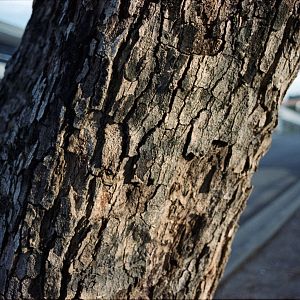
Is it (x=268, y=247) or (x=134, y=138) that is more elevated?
(x=134, y=138)

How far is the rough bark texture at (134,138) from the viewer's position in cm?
141

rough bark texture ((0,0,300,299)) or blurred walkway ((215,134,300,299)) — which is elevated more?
rough bark texture ((0,0,300,299))

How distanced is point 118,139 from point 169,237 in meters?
0.41

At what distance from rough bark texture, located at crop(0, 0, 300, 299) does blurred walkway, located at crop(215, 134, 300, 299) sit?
381 centimetres

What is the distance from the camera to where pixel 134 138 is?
1463mm

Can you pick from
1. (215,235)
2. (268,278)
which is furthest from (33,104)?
(268,278)

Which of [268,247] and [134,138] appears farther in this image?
[268,247]

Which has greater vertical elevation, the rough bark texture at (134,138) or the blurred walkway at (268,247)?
the rough bark texture at (134,138)

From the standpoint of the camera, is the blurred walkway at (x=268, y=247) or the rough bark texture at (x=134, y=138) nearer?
the rough bark texture at (x=134, y=138)

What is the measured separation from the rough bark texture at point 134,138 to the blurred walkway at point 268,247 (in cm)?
381

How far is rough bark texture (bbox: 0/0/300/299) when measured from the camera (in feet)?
4.64

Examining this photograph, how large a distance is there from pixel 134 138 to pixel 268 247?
5609 mm

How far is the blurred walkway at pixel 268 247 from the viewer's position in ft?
18.0

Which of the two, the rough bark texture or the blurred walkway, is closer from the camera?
the rough bark texture
